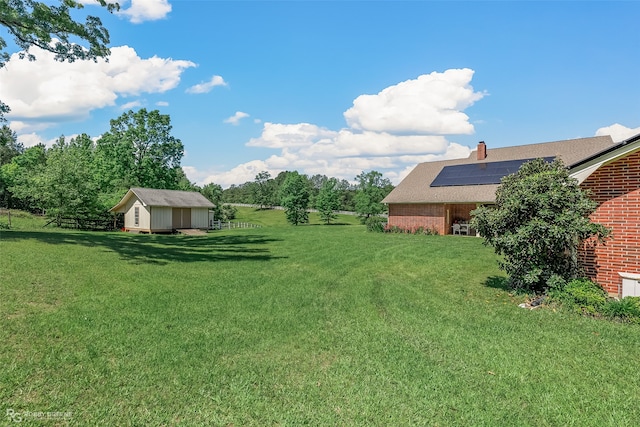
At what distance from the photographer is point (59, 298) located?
6762 mm

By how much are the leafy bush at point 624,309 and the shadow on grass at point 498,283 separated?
231cm

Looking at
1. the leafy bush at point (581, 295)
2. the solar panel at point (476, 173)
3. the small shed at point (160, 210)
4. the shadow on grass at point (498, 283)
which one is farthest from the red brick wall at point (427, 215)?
the leafy bush at point (581, 295)

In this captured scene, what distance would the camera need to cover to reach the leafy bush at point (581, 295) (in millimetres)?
6934

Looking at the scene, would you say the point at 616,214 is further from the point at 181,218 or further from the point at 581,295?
the point at 181,218

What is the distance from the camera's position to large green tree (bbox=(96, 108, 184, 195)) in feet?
125

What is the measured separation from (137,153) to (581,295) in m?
42.2

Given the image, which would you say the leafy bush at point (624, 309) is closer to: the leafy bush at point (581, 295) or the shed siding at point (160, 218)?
the leafy bush at point (581, 295)

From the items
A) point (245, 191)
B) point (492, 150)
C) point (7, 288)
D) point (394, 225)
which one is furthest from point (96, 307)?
point (245, 191)

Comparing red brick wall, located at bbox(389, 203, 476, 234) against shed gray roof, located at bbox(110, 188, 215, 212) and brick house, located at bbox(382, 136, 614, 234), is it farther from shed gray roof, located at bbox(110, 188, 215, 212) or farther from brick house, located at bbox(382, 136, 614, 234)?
shed gray roof, located at bbox(110, 188, 215, 212)

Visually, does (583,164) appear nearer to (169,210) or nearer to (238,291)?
(238,291)

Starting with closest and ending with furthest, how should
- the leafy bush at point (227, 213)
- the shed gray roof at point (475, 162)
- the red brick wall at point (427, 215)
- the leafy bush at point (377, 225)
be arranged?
1. the shed gray roof at point (475, 162)
2. the red brick wall at point (427, 215)
3. the leafy bush at point (377, 225)
4. the leafy bush at point (227, 213)

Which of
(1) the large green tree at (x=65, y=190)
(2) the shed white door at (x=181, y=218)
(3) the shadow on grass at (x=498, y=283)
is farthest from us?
(2) the shed white door at (x=181, y=218)

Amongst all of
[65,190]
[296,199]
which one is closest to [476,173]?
[296,199]

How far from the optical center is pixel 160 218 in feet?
103
